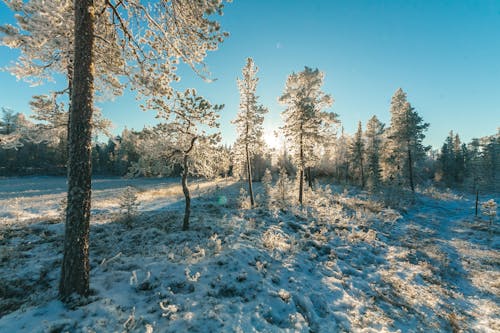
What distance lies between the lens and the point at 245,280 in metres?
6.06

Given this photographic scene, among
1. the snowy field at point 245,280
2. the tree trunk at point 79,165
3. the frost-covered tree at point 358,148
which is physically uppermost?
the frost-covered tree at point 358,148

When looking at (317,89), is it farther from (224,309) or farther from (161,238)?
(224,309)

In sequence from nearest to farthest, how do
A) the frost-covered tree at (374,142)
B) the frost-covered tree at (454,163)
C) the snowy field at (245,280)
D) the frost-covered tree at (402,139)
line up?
the snowy field at (245,280) < the frost-covered tree at (402,139) < the frost-covered tree at (374,142) < the frost-covered tree at (454,163)

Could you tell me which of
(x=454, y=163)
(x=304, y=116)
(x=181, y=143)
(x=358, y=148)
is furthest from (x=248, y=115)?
(x=454, y=163)

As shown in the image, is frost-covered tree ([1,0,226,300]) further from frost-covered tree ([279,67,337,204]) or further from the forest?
frost-covered tree ([279,67,337,204])

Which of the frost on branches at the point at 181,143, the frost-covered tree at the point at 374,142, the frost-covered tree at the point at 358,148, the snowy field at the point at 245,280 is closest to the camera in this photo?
the snowy field at the point at 245,280

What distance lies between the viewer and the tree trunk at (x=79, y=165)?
169 inches

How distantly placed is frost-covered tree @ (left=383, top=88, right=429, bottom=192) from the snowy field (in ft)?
62.9

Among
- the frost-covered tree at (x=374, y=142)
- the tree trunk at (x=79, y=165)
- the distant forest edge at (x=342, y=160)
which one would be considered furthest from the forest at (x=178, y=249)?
the distant forest edge at (x=342, y=160)

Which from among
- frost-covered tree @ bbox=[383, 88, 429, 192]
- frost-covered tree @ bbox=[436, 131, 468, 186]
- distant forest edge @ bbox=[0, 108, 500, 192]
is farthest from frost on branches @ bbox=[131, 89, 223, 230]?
frost-covered tree @ bbox=[436, 131, 468, 186]

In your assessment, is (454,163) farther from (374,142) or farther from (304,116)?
(304,116)

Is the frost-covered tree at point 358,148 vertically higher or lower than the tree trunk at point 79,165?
higher

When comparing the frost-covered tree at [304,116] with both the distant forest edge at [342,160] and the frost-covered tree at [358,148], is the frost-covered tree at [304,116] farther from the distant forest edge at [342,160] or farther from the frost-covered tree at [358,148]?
the frost-covered tree at [358,148]

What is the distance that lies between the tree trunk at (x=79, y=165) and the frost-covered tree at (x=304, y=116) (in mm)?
15430
